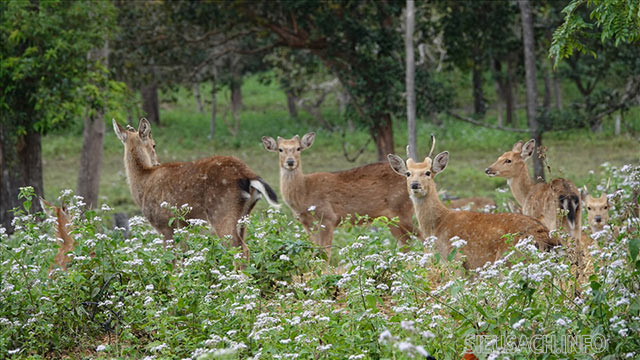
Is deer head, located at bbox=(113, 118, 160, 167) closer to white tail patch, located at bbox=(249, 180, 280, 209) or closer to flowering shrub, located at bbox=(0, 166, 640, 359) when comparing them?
white tail patch, located at bbox=(249, 180, 280, 209)

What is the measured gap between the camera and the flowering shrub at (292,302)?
15.8ft

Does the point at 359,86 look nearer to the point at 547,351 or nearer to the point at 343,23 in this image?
the point at 343,23

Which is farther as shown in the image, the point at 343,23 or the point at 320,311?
the point at 343,23

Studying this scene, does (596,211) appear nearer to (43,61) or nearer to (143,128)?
(143,128)

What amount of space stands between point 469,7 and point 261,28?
4.75m

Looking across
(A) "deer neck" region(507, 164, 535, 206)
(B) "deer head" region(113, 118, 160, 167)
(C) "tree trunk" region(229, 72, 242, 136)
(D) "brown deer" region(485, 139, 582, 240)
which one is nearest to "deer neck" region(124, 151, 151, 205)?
Answer: (B) "deer head" region(113, 118, 160, 167)

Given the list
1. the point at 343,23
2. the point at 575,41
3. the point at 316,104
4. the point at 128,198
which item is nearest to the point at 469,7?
the point at 343,23

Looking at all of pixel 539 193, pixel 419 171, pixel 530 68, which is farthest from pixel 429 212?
pixel 530 68

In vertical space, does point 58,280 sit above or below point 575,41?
below

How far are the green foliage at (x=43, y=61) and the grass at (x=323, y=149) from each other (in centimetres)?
492

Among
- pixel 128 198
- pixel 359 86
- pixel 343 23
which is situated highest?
pixel 343 23

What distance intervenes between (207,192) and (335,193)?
8.43 feet

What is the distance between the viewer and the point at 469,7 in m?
18.7

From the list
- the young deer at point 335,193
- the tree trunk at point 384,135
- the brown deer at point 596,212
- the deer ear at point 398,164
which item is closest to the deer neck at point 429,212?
the deer ear at point 398,164
